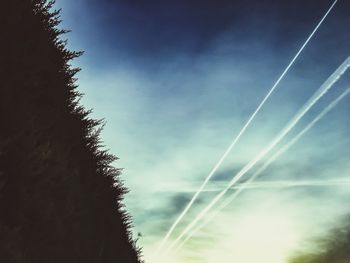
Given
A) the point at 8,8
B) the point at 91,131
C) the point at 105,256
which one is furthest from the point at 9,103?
the point at 105,256

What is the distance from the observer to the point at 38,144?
638cm

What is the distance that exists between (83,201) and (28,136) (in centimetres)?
484

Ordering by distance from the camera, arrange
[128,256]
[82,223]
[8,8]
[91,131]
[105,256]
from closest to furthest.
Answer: [8,8] < [82,223] < [91,131] < [105,256] < [128,256]

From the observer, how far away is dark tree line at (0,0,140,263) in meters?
5.79

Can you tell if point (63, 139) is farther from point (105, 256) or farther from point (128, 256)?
point (128, 256)

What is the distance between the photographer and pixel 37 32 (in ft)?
25.9

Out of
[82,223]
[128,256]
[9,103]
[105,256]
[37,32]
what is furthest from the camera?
[128,256]

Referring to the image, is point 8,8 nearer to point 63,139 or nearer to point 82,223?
point 63,139

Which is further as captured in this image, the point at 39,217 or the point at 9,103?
the point at 39,217

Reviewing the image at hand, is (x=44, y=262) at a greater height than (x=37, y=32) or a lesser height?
lesser

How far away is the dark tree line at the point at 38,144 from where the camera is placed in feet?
19.0

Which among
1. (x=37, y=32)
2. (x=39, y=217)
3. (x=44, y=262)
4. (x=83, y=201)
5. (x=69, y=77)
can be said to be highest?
(x=69, y=77)

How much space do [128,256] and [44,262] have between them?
10074 millimetres

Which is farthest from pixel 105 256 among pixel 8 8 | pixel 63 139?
pixel 8 8
